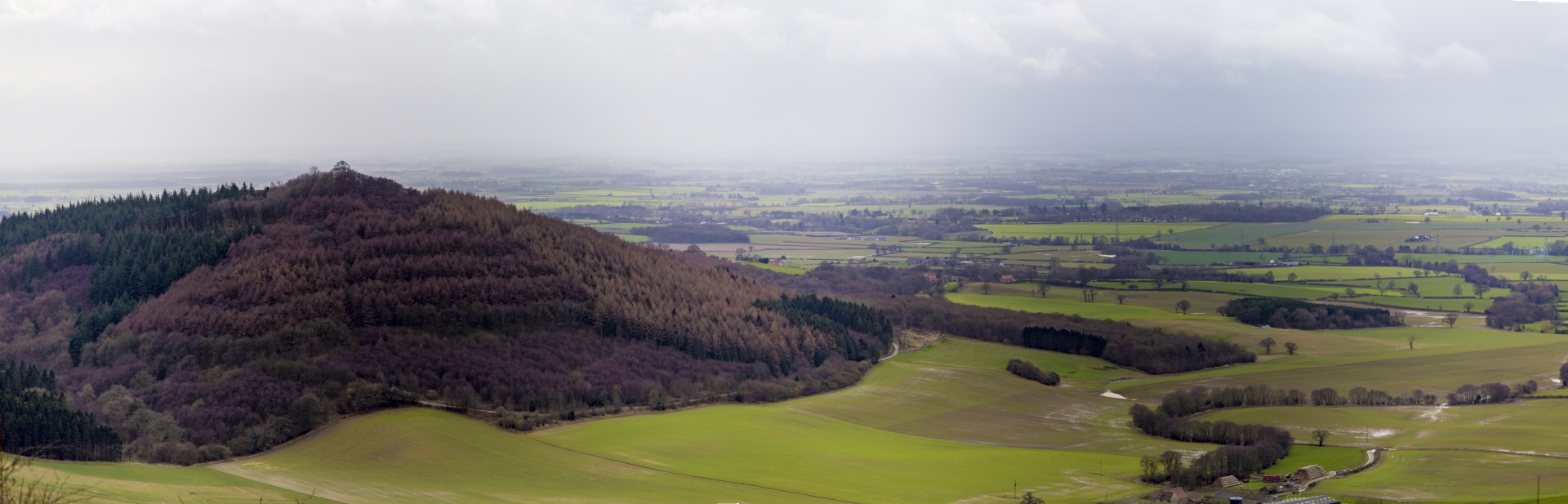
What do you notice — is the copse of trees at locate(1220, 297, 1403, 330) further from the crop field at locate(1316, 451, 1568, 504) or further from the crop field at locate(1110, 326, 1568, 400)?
the crop field at locate(1316, 451, 1568, 504)

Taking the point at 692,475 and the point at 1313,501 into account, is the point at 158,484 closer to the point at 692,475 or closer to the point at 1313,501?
the point at 692,475

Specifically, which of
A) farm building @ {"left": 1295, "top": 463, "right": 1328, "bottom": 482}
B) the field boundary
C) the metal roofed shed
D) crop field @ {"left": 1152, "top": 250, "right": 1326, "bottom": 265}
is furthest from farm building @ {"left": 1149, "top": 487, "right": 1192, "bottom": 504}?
crop field @ {"left": 1152, "top": 250, "right": 1326, "bottom": 265}

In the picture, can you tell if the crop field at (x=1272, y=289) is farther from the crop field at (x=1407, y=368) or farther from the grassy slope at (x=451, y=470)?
the grassy slope at (x=451, y=470)

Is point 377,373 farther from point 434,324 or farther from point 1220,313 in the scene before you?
point 1220,313

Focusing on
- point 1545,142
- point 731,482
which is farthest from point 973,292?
point 1545,142

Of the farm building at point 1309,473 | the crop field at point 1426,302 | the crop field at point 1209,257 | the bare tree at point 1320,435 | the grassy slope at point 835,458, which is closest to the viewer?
the grassy slope at point 835,458

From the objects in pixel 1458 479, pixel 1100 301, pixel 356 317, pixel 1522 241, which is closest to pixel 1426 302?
pixel 1100 301

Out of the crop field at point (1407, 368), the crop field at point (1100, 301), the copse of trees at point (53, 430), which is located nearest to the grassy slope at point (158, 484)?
the copse of trees at point (53, 430)
